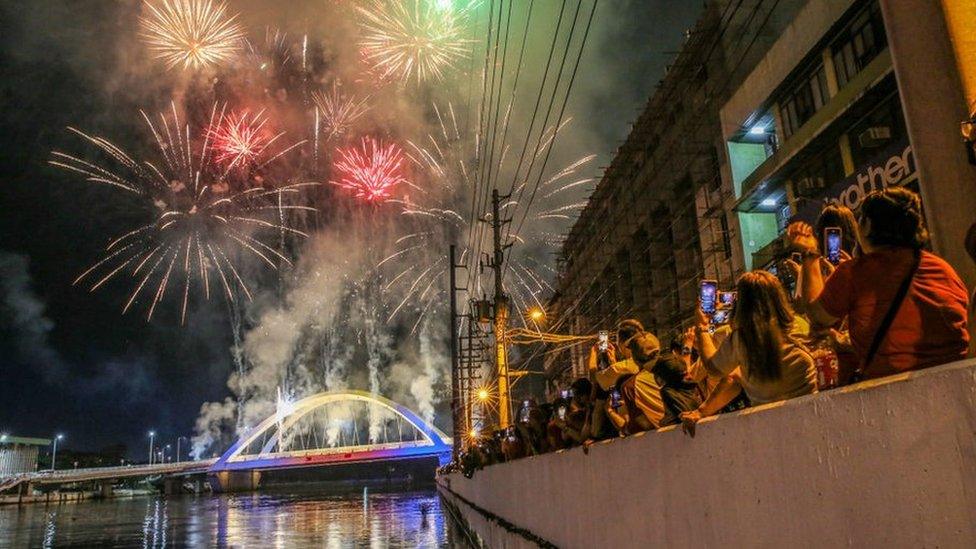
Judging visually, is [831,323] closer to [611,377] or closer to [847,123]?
[611,377]

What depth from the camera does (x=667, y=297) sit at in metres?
33.2

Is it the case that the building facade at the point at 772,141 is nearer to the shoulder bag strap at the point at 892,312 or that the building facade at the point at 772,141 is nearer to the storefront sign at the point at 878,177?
the storefront sign at the point at 878,177

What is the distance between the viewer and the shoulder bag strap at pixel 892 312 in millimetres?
3088

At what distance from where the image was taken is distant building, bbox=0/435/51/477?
97688mm

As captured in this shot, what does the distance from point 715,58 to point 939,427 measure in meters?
26.6

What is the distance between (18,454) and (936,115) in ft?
420

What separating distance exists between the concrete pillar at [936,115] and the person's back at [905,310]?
279 centimetres

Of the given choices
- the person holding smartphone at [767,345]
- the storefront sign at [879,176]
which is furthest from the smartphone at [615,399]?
the storefront sign at [879,176]

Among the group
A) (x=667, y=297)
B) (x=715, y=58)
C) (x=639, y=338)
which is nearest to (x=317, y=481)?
(x=667, y=297)

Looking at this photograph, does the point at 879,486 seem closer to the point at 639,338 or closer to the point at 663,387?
the point at 663,387

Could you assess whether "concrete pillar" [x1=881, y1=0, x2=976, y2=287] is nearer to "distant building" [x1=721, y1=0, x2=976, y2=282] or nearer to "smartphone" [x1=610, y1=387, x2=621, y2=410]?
"distant building" [x1=721, y1=0, x2=976, y2=282]

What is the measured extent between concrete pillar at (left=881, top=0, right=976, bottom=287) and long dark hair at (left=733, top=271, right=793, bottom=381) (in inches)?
97.5

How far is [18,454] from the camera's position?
4082 inches

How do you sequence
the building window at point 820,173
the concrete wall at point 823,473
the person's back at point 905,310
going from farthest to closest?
the building window at point 820,173 → the person's back at point 905,310 → the concrete wall at point 823,473
